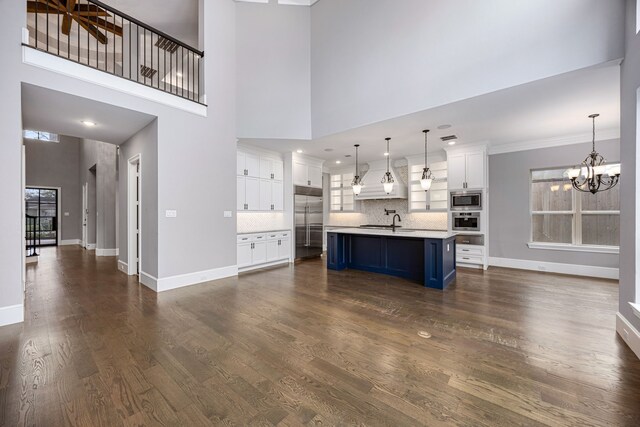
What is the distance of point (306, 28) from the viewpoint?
18.1ft

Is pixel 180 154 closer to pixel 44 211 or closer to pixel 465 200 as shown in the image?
pixel 465 200

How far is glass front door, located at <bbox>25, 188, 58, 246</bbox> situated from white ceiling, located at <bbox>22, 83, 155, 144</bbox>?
8.06 meters

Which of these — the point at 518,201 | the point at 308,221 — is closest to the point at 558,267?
the point at 518,201

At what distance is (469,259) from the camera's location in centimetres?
593

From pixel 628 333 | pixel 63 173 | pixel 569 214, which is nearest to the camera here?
pixel 628 333

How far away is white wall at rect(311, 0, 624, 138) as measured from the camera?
2.90 m

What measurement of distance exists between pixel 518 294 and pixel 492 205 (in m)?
2.73

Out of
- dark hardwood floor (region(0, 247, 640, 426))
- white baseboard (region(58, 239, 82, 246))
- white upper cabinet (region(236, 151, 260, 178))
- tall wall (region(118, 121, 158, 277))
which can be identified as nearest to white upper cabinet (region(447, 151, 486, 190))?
dark hardwood floor (region(0, 247, 640, 426))

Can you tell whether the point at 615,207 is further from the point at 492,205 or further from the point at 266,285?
the point at 266,285

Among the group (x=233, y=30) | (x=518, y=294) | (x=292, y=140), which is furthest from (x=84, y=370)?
(x=233, y=30)

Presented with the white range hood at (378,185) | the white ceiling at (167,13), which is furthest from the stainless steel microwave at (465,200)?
the white ceiling at (167,13)

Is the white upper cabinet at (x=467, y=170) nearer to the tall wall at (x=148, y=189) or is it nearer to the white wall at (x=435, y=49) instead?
the white wall at (x=435, y=49)

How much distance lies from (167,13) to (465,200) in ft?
25.4

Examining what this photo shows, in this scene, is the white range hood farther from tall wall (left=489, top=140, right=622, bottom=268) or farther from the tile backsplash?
tall wall (left=489, top=140, right=622, bottom=268)
